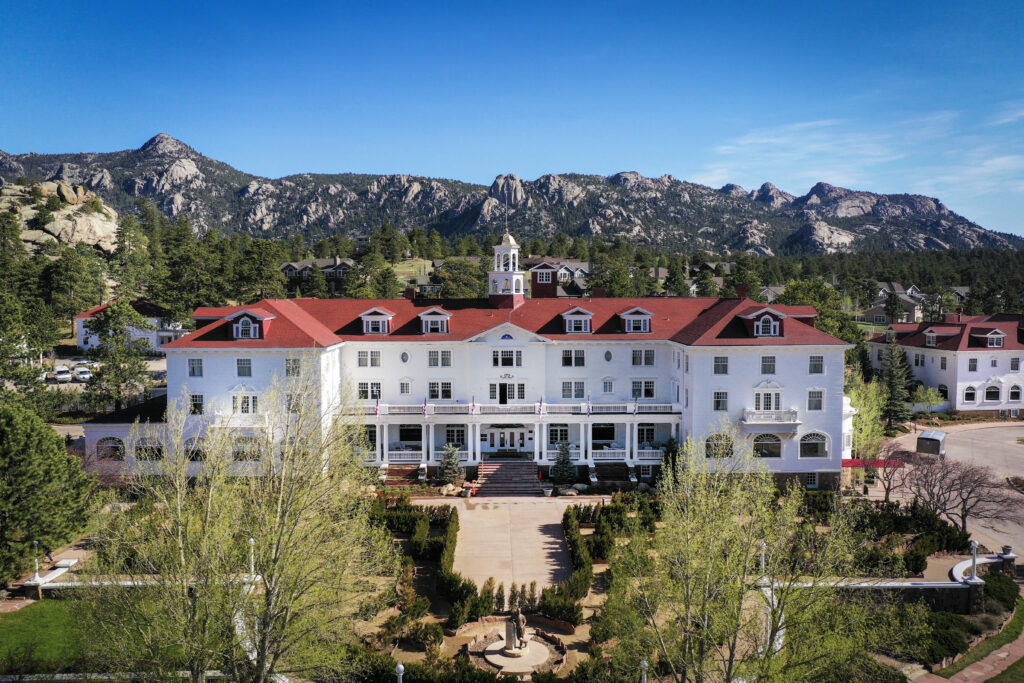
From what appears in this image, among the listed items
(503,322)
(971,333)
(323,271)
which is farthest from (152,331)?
(971,333)

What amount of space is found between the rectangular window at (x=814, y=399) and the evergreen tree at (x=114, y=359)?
175 ft

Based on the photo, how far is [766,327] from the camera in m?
40.0

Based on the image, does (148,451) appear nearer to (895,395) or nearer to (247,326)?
(247,326)

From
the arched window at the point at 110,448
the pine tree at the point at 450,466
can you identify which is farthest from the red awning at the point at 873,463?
the arched window at the point at 110,448

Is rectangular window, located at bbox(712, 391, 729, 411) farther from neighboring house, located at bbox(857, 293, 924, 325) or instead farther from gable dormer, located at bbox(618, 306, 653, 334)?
neighboring house, located at bbox(857, 293, 924, 325)

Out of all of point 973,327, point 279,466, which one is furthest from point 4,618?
point 973,327

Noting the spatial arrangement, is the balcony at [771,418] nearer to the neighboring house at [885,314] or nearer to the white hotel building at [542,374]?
the white hotel building at [542,374]

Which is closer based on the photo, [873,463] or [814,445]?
[873,463]

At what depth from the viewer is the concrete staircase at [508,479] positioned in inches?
1564

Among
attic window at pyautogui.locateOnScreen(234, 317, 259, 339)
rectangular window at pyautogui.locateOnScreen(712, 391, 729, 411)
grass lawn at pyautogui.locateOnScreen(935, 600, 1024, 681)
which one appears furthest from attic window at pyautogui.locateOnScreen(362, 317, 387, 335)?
grass lawn at pyautogui.locateOnScreen(935, 600, 1024, 681)

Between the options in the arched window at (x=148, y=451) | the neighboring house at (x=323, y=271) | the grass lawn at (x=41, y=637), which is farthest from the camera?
the neighboring house at (x=323, y=271)

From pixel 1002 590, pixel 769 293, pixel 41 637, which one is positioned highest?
pixel 769 293

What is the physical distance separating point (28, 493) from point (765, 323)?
40.2 metres

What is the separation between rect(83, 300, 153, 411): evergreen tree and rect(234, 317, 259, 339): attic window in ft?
67.4
